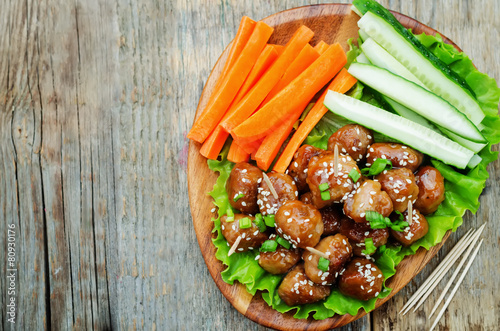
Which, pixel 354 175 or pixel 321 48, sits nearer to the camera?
pixel 354 175

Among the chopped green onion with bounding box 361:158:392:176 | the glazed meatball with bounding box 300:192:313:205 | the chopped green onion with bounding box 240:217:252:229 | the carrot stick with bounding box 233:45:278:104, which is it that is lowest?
the chopped green onion with bounding box 240:217:252:229

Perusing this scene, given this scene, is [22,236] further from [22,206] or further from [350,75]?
[350,75]

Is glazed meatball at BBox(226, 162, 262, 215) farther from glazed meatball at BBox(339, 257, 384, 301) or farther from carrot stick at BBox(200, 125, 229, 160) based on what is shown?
glazed meatball at BBox(339, 257, 384, 301)

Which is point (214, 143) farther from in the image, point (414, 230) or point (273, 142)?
point (414, 230)

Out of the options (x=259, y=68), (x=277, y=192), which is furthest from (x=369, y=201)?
(x=259, y=68)

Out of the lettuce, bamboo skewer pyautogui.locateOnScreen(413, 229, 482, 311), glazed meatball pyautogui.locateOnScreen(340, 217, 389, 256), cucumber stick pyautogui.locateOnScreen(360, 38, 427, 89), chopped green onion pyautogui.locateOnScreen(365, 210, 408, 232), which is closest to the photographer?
chopped green onion pyautogui.locateOnScreen(365, 210, 408, 232)

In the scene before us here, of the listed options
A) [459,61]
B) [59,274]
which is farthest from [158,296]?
[459,61]

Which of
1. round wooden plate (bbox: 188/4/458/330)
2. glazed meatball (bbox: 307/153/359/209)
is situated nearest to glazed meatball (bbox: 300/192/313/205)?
glazed meatball (bbox: 307/153/359/209)
